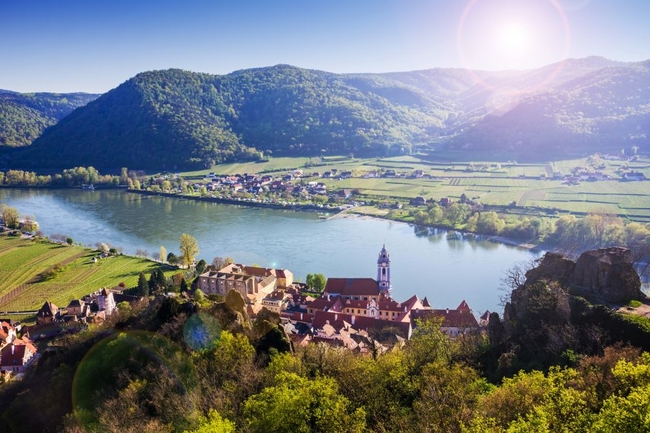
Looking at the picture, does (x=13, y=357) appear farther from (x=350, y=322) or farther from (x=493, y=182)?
(x=493, y=182)

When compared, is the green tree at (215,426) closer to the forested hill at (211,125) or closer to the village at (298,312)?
the village at (298,312)

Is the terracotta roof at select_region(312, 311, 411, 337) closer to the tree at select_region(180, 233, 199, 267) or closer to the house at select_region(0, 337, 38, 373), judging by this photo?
the house at select_region(0, 337, 38, 373)

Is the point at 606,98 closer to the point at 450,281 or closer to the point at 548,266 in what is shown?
the point at 450,281

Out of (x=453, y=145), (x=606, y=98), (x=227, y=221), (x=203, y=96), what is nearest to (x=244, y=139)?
(x=203, y=96)

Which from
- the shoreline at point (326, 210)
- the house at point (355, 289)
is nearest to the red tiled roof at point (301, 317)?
the house at point (355, 289)

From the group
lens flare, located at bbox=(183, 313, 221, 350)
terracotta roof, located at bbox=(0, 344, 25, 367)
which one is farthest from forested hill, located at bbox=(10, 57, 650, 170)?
lens flare, located at bbox=(183, 313, 221, 350)

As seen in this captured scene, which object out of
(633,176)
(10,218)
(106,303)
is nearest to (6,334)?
(106,303)
